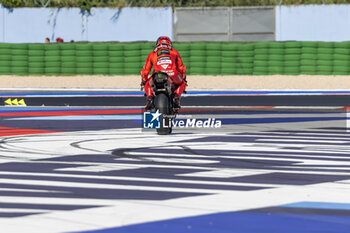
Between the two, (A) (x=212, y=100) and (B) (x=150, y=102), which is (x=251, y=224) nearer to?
(B) (x=150, y=102)

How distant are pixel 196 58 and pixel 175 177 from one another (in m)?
24.9

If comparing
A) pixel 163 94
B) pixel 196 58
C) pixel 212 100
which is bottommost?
pixel 212 100

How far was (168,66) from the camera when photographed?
14203 mm

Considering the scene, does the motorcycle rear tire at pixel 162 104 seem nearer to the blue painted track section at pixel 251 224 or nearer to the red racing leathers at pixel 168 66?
the red racing leathers at pixel 168 66

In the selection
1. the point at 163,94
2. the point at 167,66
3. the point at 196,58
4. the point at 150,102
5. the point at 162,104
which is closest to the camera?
the point at 162,104

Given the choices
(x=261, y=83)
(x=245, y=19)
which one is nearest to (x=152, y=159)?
(x=261, y=83)

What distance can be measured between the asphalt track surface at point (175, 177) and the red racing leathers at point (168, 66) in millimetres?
898

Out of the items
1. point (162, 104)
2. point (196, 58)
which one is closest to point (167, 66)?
point (162, 104)

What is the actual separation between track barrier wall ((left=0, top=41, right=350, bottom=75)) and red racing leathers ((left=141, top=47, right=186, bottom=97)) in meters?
19.1

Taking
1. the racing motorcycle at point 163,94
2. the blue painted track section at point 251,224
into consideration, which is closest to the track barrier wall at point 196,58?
the racing motorcycle at point 163,94

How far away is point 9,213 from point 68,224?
715 mm

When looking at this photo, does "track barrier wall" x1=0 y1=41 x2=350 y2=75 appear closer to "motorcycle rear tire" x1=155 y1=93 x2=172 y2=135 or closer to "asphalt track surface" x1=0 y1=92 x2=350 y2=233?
"asphalt track surface" x1=0 y1=92 x2=350 y2=233

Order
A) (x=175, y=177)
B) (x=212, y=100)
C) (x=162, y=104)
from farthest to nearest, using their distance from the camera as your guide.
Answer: (x=212, y=100) → (x=162, y=104) → (x=175, y=177)

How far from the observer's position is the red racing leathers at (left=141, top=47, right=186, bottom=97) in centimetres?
1420
